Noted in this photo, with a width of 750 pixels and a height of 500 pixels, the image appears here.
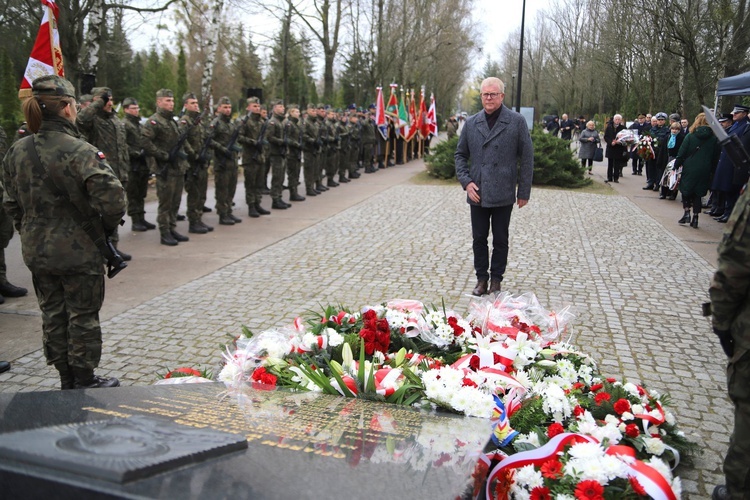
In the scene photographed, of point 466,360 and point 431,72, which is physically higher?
point 431,72

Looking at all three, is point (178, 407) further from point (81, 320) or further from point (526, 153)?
point (526, 153)

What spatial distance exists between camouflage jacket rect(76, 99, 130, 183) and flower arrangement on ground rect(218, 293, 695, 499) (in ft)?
16.3

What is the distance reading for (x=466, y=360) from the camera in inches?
137

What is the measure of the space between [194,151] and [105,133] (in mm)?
1726

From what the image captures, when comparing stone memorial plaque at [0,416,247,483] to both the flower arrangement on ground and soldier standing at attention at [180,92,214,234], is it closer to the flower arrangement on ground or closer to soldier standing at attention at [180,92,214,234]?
the flower arrangement on ground

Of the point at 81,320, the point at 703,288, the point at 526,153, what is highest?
the point at 526,153

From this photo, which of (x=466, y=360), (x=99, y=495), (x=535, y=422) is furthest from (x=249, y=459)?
(x=466, y=360)

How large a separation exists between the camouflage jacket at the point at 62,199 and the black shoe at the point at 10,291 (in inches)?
113

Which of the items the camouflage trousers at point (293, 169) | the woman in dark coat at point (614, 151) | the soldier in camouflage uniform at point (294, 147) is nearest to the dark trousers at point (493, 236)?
the soldier in camouflage uniform at point (294, 147)

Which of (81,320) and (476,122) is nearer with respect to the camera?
(81,320)

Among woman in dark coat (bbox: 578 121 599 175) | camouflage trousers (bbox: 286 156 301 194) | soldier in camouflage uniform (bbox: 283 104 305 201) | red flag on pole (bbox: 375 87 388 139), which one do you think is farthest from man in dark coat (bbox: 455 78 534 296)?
woman in dark coat (bbox: 578 121 599 175)

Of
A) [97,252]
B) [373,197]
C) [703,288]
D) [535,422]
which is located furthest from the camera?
[373,197]

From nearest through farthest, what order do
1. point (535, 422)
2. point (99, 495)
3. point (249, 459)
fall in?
point (99, 495) < point (249, 459) < point (535, 422)

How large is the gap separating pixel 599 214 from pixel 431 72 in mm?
36665
